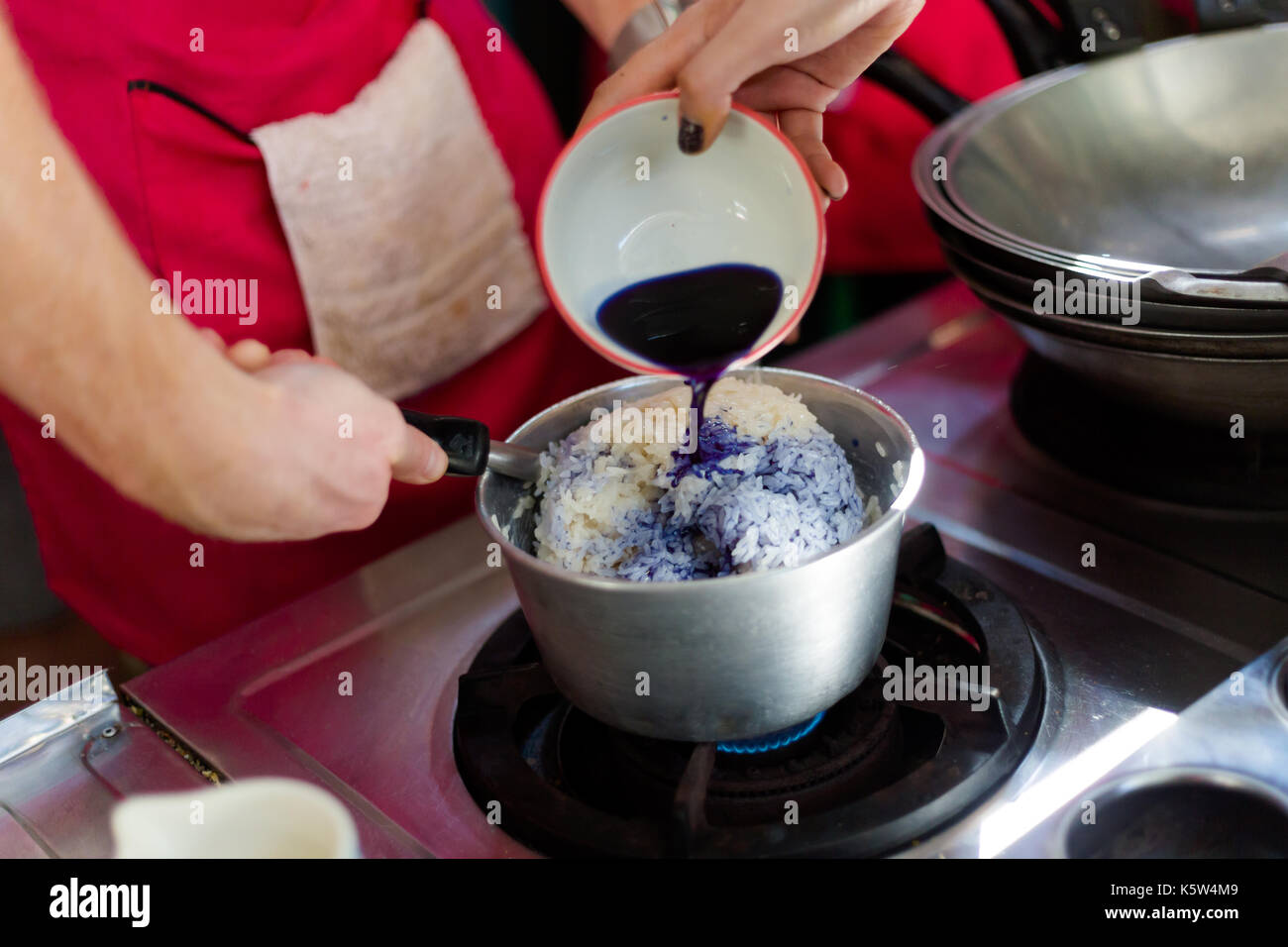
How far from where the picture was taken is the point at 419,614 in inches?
46.4

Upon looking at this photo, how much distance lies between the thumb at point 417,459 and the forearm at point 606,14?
29.4 inches

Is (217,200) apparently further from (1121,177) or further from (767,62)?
(1121,177)

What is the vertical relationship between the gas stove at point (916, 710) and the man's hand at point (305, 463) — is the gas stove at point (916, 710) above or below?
below

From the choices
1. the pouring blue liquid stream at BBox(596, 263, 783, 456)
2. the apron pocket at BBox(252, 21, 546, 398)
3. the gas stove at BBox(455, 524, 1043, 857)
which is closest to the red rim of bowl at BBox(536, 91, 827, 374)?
the pouring blue liquid stream at BBox(596, 263, 783, 456)

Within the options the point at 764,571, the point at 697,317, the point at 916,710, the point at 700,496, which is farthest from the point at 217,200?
the point at 916,710

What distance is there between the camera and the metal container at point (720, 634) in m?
0.80

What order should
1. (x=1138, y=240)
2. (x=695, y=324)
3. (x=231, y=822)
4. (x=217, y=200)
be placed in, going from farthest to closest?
(x=1138, y=240) → (x=217, y=200) → (x=695, y=324) → (x=231, y=822)

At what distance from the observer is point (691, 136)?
39.8 inches

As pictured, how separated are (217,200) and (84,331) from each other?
1.87 ft

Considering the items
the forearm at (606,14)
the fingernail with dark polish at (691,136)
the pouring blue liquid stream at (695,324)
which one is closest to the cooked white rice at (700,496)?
the pouring blue liquid stream at (695,324)

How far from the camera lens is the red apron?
1223 mm

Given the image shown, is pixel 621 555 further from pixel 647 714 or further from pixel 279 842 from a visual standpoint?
pixel 279 842

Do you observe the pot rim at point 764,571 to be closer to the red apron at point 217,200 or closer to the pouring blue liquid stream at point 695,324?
the pouring blue liquid stream at point 695,324
